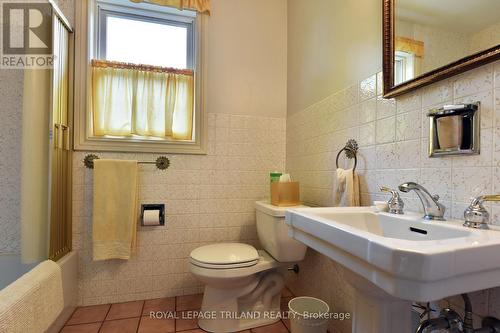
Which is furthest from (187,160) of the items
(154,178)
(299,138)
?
(299,138)

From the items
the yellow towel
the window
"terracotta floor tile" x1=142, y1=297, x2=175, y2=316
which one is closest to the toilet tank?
"terracotta floor tile" x1=142, y1=297, x2=175, y2=316

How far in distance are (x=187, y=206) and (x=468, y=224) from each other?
1551 millimetres

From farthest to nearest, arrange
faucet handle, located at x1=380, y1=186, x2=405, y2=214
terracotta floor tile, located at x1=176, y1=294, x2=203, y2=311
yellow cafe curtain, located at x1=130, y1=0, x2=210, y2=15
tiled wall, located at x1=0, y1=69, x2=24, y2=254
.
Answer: yellow cafe curtain, located at x1=130, y1=0, x2=210, y2=15 → terracotta floor tile, located at x1=176, y1=294, x2=203, y2=311 → tiled wall, located at x1=0, y1=69, x2=24, y2=254 → faucet handle, located at x1=380, y1=186, x2=405, y2=214

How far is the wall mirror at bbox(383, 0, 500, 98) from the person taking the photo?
0.73 metres

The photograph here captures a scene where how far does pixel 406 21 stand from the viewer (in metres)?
0.98

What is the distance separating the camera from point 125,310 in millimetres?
1620

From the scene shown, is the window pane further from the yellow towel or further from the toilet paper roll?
the toilet paper roll

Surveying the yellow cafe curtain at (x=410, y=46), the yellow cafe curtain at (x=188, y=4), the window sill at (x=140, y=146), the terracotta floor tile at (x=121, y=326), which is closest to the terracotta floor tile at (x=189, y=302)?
the terracotta floor tile at (x=121, y=326)

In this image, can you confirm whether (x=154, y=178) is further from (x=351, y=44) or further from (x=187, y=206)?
(x=351, y=44)

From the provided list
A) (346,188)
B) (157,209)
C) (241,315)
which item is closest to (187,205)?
(157,209)

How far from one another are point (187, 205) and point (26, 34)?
55.2 inches

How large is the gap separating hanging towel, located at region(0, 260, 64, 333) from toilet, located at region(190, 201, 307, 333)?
0.61 meters

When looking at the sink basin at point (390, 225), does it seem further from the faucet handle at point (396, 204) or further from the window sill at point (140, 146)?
the window sill at point (140, 146)

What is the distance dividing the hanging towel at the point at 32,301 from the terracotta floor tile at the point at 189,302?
754 mm
